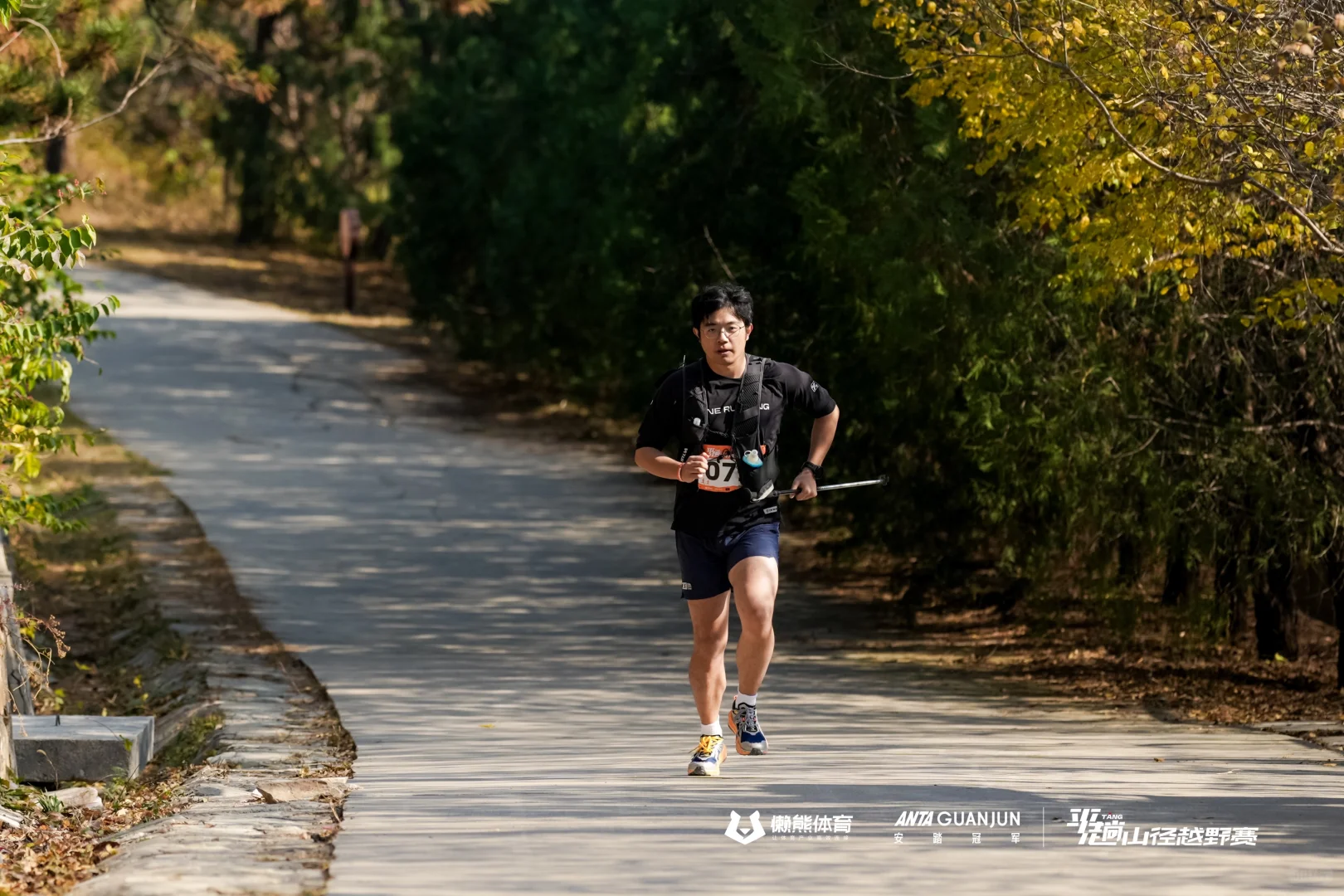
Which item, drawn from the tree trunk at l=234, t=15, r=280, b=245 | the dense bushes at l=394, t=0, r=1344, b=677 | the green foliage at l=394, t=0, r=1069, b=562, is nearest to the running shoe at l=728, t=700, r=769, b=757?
the dense bushes at l=394, t=0, r=1344, b=677

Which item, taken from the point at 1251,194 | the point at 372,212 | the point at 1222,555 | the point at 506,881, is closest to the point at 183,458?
the point at 1222,555

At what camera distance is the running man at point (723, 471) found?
6.96 meters

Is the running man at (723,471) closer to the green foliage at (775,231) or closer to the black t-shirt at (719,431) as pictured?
the black t-shirt at (719,431)

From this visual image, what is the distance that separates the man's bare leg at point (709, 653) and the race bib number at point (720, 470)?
0.46 m

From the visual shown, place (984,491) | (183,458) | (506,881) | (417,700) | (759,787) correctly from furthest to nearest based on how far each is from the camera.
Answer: (183,458) < (984,491) < (417,700) < (759,787) < (506,881)

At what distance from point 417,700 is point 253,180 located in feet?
98.1

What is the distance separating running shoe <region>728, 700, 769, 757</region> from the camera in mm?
7520

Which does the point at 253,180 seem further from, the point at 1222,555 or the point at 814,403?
the point at 814,403

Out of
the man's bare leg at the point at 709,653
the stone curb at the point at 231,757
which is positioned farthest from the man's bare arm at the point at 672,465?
the stone curb at the point at 231,757

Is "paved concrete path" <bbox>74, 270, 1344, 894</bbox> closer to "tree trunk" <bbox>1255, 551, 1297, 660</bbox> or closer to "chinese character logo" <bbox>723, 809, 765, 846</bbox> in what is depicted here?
"chinese character logo" <bbox>723, 809, 765, 846</bbox>

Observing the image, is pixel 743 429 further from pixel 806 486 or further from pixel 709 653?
pixel 709 653

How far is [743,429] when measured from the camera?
698cm

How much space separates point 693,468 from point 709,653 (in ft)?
2.58

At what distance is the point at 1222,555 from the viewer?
11.2m
